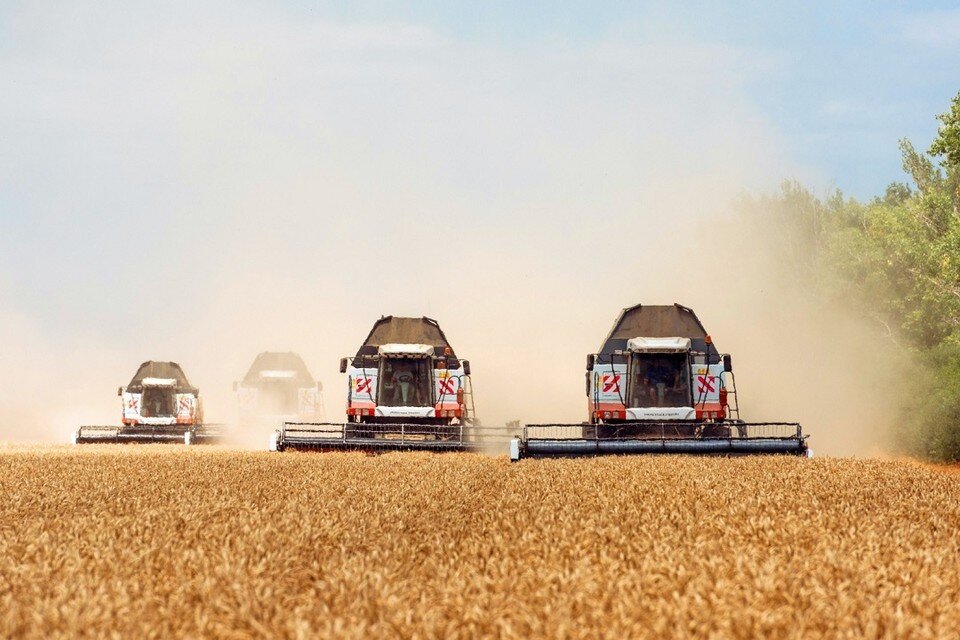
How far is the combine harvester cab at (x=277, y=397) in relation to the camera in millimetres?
39625

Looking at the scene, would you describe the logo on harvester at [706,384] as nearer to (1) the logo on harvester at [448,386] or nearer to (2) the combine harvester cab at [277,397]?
(1) the logo on harvester at [448,386]

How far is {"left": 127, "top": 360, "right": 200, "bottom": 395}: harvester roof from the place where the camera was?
3866 cm

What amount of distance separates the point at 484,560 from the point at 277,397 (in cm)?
3365

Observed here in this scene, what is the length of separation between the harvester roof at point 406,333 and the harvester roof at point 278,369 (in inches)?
542

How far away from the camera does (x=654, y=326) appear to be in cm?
2392

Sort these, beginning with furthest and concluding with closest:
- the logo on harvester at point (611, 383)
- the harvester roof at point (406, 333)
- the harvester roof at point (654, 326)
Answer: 1. the harvester roof at point (406, 333)
2. the harvester roof at point (654, 326)
3. the logo on harvester at point (611, 383)

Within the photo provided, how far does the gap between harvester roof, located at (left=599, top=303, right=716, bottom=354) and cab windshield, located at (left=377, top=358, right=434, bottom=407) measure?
455 cm

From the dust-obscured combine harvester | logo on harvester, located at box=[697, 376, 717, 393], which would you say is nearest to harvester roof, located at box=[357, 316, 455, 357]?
the dust-obscured combine harvester

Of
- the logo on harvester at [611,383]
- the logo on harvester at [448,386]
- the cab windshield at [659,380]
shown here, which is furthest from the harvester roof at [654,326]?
the logo on harvester at [448,386]

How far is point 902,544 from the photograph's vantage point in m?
7.82

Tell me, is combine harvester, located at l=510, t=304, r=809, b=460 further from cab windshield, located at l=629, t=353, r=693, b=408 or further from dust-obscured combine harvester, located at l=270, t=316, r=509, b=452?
dust-obscured combine harvester, located at l=270, t=316, r=509, b=452

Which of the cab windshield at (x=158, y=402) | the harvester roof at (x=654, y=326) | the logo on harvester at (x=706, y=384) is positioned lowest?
the logo on harvester at (x=706, y=384)

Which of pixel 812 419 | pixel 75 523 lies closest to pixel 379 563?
pixel 75 523

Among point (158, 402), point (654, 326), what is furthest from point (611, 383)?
point (158, 402)
